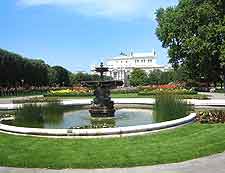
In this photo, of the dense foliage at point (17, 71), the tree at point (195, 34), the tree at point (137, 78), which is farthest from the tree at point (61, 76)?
the tree at point (195, 34)

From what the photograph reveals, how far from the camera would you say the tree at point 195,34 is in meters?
46.9

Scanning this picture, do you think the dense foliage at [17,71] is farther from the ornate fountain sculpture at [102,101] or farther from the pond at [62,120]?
the pond at [62,120]

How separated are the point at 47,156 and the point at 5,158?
1033 mm

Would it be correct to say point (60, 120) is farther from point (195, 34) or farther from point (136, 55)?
point (136, 55)

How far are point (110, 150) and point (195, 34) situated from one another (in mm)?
40692

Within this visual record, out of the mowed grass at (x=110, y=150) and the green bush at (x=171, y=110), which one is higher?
the green bush at (x=171, y=110)

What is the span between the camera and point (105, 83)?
22062mm

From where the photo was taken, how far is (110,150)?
468 inches

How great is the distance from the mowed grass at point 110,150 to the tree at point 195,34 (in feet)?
105

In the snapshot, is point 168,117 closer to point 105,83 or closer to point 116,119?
point 116,119

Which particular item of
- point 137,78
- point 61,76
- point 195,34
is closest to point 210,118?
point 195,34

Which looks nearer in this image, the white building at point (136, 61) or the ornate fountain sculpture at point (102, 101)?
the ornate fountain sculpture at point (102, 101)

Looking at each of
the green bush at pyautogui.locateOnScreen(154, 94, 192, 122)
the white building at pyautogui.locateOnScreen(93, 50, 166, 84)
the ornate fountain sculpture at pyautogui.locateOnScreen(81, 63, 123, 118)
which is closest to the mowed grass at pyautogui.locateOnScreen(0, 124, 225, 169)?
the green bush at pyautogui.locateOnScreen(154, 94, 192, 122)

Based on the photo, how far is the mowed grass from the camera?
34.7 ft
